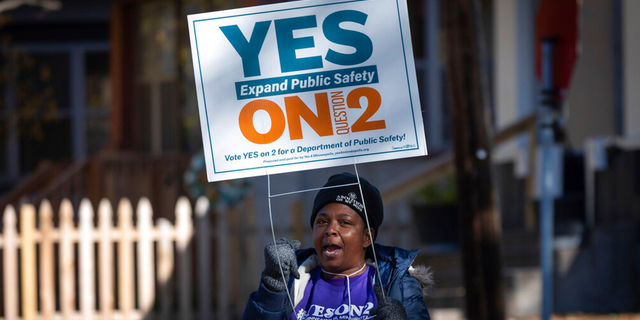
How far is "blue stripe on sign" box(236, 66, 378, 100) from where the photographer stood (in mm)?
2795

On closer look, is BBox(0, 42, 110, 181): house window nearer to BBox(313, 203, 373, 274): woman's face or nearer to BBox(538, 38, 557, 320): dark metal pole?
BBox(538, 38, 557, 320): dark metal pole

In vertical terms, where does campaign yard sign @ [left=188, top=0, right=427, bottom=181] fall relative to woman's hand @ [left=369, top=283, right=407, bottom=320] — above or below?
above

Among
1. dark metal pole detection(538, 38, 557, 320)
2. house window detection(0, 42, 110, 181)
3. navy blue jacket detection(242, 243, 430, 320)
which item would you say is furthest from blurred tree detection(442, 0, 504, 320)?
house window detection(0, 42, 110, 181)

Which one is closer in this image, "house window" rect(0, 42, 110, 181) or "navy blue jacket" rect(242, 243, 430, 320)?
"navy blue jacket" rect(242, 243, 430, 320)

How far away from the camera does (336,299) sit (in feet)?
8.43

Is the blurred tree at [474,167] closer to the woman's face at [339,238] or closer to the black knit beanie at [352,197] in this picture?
the black knit beanie at [352,197]

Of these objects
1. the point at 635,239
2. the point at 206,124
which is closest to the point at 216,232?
the point at 635,239

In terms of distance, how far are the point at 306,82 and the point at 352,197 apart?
0.49 meters

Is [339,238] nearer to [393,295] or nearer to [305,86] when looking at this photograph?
[393,295]

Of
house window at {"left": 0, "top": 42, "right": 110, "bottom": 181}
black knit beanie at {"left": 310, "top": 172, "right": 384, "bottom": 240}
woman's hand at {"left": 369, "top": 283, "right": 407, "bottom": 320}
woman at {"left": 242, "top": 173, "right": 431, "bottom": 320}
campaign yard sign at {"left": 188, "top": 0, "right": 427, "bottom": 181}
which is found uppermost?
house window at {"left": 0, "top": 42, "right": 110, "bottom": 181}

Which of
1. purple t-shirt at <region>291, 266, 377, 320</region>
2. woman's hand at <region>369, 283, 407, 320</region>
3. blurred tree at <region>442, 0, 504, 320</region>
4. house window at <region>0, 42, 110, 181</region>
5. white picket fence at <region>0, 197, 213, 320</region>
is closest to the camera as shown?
woman's hand at <region>369, 283, 407, 320</region>

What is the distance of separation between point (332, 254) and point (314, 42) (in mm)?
822

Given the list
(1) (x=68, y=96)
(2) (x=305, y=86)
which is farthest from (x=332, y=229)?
(1) (x=68, y=96)

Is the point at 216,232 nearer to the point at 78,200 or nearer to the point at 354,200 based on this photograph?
the point at 78,200
